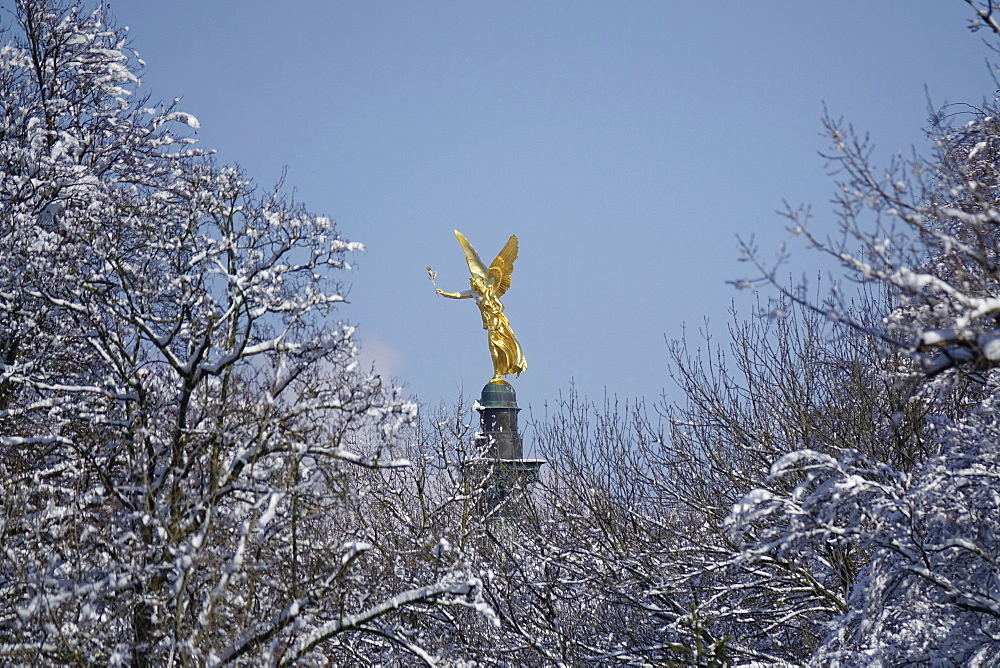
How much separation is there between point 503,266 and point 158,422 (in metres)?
14.8

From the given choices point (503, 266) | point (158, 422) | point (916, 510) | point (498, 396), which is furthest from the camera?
point (503, 266)

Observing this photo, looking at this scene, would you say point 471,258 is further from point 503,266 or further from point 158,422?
point 158,422

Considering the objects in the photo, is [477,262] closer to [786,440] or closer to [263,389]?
[786,440]

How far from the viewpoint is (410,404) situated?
31.5 feet

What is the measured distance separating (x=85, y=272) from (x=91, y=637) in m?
4.01

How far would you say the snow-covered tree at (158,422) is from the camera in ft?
26.8

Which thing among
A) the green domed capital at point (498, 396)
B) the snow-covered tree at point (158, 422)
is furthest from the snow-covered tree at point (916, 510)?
the green domed capital at point (498, 396)

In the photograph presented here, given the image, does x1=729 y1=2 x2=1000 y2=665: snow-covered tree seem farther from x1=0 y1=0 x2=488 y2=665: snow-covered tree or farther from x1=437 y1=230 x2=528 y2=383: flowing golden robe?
x1=437 y1=230 x2=528 y2=383: flowing golden robe

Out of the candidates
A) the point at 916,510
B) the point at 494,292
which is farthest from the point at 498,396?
the point at 916,510

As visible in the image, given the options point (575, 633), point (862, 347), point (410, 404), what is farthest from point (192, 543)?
point (862, 347)

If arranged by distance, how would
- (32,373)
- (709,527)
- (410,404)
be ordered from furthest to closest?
(709,527) → (32,373) → (410,404)

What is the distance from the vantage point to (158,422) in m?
9.41

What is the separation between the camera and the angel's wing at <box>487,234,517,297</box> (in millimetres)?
23547

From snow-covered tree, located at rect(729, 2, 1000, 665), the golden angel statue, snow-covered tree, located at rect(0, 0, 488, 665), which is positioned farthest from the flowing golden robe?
snow-covered tree, located at rect(729, 2, 1000, 665)
